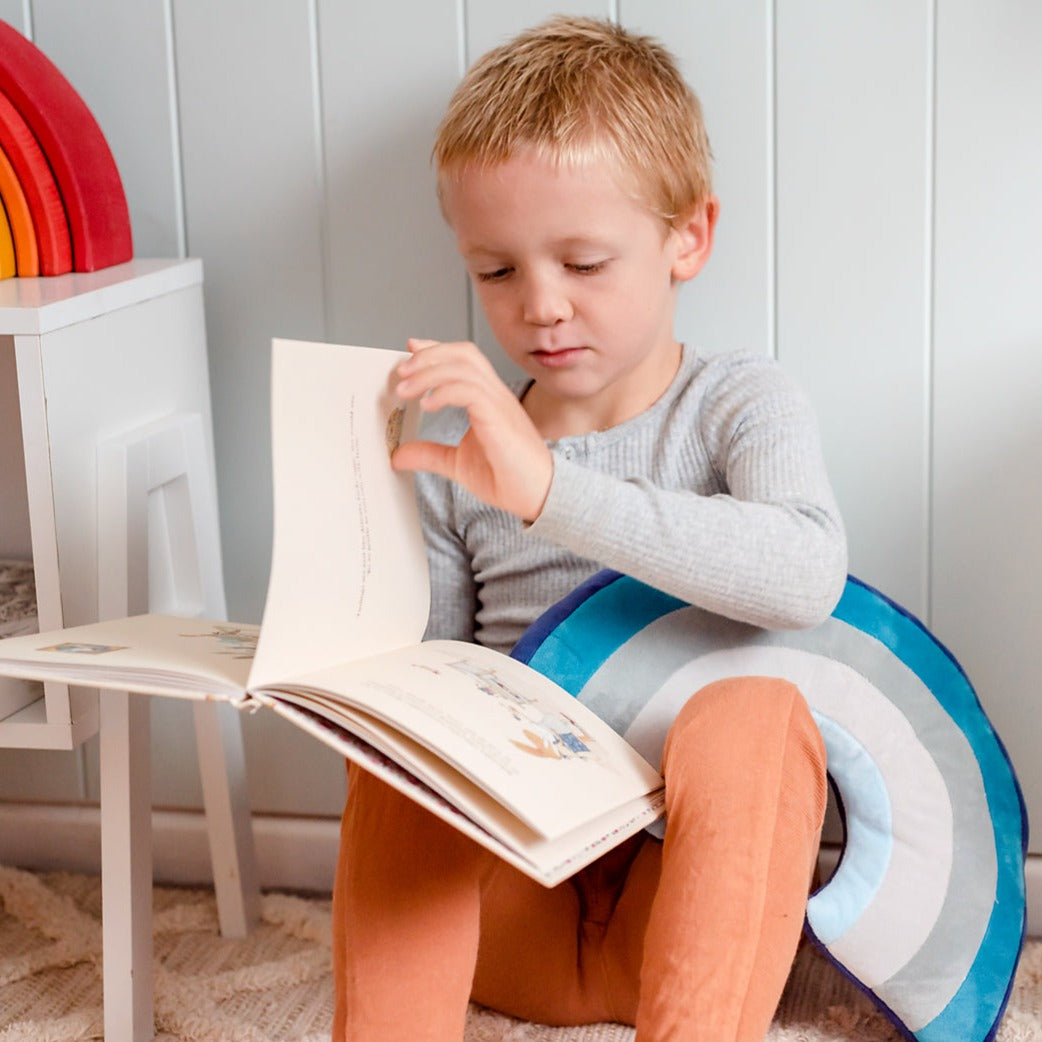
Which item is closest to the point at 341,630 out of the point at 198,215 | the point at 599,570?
the point at 599,570

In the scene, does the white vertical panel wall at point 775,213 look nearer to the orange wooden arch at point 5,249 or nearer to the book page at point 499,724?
the orange wooden arch at point 5,249

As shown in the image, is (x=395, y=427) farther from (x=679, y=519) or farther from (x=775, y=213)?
(x=775, y=213)

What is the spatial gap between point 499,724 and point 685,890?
Result: 0.14 meters

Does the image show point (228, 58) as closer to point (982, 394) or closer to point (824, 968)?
point (982, 394)

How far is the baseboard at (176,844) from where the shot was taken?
48.8 inches

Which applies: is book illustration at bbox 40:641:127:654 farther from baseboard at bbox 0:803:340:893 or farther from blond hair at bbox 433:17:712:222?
baseboard at bbox 0:803:340:893

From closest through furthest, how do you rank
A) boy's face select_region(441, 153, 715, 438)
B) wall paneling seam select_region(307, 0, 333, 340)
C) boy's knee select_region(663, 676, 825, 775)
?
boy's knee select_region(663, 676, 825, 775), boy's face select_region(441, 153, 715, 438), wall paneling seam select_region(307, 0, 333, 340)

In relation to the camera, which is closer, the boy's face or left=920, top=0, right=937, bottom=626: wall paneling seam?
the boy's face

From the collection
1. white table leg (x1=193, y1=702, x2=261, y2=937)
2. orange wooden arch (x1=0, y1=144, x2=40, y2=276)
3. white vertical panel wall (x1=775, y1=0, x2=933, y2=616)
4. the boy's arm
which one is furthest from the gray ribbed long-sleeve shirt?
orange wooden arch (x1=0, y1=144, x2=40, y2=276)

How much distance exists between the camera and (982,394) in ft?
3.44

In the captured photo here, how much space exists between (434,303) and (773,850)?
1.92 ft

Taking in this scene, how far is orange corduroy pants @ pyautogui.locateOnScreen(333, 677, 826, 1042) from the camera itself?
2.33 feet

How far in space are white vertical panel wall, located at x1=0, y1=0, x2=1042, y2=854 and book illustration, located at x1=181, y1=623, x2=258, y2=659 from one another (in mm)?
356

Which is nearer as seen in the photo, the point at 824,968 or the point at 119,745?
the point at 119,745
